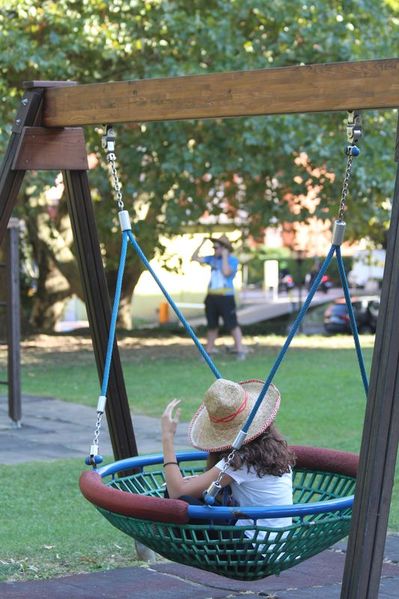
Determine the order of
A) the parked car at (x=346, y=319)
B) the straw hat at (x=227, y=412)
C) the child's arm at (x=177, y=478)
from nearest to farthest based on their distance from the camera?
the child's arm at (x=177, y=478) < the straw hat at (x=227, y=412) < the parked car at (x=346, y=319)

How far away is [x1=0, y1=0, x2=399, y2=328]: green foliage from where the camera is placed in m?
14.1

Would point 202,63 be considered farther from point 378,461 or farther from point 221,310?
point 378,461

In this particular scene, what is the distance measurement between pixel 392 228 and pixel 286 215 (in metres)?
12.3

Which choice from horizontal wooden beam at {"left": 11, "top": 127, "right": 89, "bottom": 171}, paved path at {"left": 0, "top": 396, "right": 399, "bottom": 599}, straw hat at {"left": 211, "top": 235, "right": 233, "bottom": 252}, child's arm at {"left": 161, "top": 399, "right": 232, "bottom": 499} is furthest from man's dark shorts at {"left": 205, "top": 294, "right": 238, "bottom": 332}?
child's arm at {"left": 161, "top": 399, "right": 232, "bottom": 499}

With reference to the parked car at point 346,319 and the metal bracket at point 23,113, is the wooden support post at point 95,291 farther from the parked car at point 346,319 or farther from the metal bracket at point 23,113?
the parked car at point 346,319

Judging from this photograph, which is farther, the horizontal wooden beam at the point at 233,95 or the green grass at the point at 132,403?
the green grass at the point at 132,403

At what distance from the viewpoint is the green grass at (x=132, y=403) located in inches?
238

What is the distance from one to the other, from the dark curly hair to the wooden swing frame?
62 cm

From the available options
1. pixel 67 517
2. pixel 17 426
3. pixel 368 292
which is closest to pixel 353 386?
pixel 17 426

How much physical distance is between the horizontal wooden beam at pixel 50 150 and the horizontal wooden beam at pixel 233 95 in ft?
0.25

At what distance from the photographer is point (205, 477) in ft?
15.1

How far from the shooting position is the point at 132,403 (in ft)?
38.3

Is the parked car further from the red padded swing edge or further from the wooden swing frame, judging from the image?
the red padded swing edge

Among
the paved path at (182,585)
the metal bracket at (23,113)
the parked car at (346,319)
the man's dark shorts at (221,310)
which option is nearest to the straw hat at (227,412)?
the paved path at (182,585)
